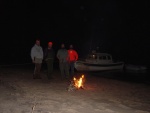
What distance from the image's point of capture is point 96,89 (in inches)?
479

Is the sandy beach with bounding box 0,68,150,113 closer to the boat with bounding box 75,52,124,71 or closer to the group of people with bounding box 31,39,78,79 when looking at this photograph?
the group of people with bounding box 31,39,78,79

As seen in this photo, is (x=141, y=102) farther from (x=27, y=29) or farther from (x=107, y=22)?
(x=107, y=22)

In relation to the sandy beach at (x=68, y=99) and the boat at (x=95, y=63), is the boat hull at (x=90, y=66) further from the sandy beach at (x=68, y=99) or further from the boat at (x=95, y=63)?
the sandy beach at (x=68, y=99)

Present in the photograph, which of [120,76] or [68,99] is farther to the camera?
[120,76]

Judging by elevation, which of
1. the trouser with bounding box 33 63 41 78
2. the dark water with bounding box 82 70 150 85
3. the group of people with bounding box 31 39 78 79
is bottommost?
the dark water with bounding box 82 70 150 85

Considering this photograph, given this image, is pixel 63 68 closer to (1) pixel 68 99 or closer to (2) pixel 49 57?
(2) pixel 49 57

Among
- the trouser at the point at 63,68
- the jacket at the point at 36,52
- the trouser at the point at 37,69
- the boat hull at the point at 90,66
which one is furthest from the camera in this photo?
the boat hull at the point at 90,66

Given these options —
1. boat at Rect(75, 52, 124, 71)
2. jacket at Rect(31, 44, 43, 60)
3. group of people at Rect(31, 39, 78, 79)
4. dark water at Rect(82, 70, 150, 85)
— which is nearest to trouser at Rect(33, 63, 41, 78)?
group of people at Rect(31, 39, 78, 79)

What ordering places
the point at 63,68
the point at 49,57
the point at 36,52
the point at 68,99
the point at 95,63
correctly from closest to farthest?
the point at 68,99
the point at 36,52
the point at 49,57
the point at 63,68
the point at 95,63

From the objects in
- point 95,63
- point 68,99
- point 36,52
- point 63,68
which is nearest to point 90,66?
point 95,63

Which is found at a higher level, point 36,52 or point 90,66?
point 36,52

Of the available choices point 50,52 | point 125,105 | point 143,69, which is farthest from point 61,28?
point 125,105

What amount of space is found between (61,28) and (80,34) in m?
7.43

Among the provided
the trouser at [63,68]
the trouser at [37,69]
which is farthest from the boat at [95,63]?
the trouser at [37,69]
